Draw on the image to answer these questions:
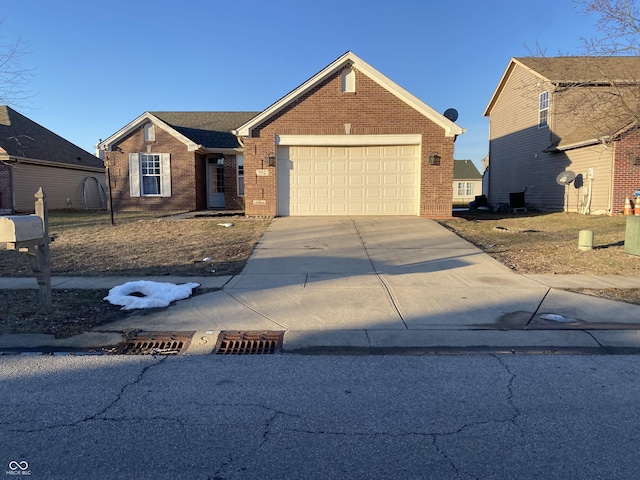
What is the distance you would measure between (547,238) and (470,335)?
328 inches

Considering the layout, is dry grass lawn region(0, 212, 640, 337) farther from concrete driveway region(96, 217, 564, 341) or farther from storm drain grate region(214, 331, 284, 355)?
storm drain grate region(214, 331, 284, 355)

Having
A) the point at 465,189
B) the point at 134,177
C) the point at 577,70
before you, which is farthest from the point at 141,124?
the point at 465,189

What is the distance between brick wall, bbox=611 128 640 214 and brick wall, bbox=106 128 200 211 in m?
18.1

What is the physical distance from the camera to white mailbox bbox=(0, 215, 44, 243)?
5195mm

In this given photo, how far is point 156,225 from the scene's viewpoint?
15.2m

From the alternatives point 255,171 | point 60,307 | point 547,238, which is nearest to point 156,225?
point 255,171

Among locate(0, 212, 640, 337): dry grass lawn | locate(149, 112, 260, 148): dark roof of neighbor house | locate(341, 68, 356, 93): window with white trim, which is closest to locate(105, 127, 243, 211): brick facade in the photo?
locate(149, 112, 260, 148): dark roof of neighbor house

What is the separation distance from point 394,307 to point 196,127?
21188mm

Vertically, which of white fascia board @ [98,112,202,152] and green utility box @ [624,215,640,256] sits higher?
white fascia board @ [98,112,202,152]

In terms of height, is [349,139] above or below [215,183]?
above

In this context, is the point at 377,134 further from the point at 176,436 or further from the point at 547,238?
the point at 176,436

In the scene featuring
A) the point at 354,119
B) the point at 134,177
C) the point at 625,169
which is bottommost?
the point at 134,177

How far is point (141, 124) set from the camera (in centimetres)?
2144

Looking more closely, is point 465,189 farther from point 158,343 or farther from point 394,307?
point 158,343
